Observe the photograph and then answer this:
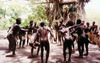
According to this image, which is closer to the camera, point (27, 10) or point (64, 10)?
point (64, 10)

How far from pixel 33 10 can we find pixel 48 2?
1916 mm

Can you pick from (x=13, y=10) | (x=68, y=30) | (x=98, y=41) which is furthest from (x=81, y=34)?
(x=13, y=10)

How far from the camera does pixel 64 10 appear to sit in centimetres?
1698

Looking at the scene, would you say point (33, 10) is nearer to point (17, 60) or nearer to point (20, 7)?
point (20, 7)

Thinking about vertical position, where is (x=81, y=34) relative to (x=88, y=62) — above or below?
above

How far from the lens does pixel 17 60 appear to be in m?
7.37

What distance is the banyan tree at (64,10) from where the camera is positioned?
16250mm

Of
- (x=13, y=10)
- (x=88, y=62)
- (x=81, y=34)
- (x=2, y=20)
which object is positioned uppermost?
(x=13, y=10)

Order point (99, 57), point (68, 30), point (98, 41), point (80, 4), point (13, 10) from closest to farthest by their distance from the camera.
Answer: point (68, 30) < point (99, 57) < point (98, 41) < point (80, 4) < point (13, 10)

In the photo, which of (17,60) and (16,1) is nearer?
(17,60)

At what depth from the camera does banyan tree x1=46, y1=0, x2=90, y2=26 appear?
53.3 ft

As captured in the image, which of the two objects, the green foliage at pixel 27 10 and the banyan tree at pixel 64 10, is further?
the green foliage at pixel 27 10

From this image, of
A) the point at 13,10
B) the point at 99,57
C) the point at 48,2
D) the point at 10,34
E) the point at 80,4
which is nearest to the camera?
the point at 10,34

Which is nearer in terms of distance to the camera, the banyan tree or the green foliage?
the banyan tree
